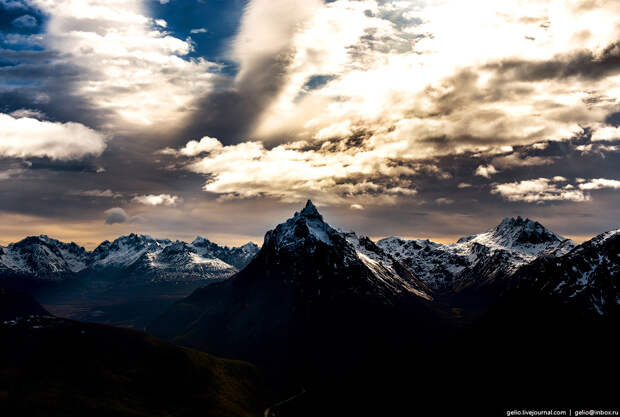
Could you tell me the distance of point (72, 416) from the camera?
200 meters

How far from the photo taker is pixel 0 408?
644 feet

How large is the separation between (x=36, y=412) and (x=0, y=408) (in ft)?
60.1

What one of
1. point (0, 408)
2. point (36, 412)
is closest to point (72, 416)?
point (36, 412)

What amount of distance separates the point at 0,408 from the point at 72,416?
36752 millimetres

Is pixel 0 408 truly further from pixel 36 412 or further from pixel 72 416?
pixel 72 416

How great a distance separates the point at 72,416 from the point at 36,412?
725 inches

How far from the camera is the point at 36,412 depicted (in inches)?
7785
